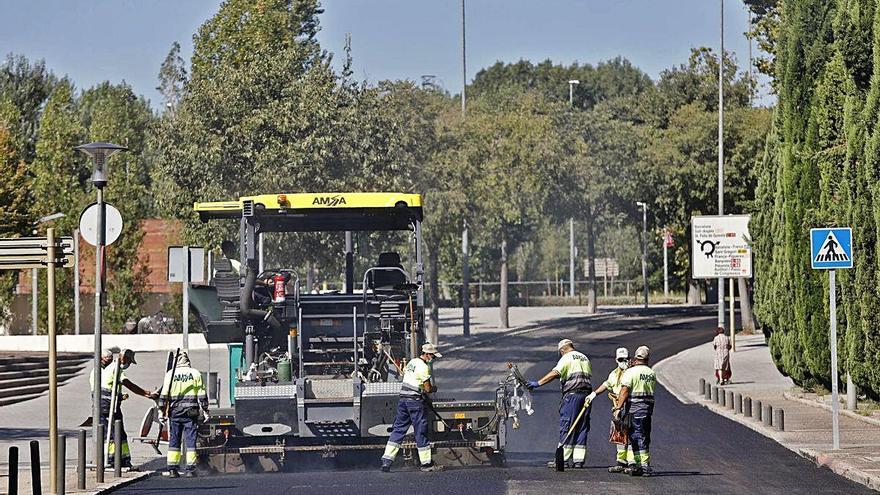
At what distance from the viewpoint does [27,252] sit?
50.8ft

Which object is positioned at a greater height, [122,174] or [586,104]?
[586,104]

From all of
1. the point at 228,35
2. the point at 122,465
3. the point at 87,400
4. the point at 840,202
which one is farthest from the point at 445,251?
the point at 122,465

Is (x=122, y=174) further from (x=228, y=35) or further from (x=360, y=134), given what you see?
(x=360, y=134)

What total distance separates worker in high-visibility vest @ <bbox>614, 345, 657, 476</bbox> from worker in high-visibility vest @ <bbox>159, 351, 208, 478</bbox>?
5.01 m

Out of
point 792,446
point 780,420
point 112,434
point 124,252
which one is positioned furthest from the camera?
point 124,252

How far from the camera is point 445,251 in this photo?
76.8 m

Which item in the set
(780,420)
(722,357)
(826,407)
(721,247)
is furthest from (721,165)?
(780,420)

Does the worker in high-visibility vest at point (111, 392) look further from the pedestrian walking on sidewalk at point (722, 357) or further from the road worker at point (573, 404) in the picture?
the pedestrian walking on sidewalk at point (722, 357)

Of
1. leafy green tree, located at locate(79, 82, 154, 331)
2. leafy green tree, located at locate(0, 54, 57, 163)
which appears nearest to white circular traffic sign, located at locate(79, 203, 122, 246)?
leafy green tree, located at locate(79, 82, 154, 331)

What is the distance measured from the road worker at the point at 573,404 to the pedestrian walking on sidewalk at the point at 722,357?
49.1 ft

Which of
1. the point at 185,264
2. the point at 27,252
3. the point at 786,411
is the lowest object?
the point at 786,411

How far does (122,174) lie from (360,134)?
15.4 m

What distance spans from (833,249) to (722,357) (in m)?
13.1

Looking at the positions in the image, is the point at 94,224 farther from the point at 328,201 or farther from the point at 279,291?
the point at 328,201
